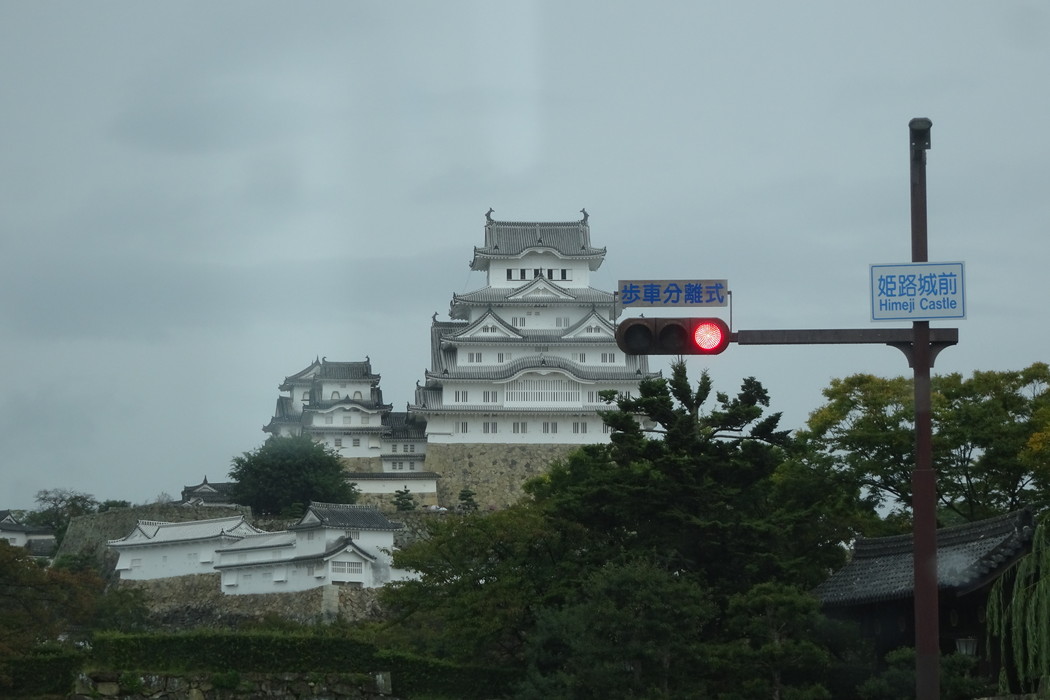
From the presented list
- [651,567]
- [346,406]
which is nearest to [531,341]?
[346,406]

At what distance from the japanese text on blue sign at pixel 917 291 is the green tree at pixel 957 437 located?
21301 mm

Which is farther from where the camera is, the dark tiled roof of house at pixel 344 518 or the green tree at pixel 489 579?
the dark tiled roof of house at pixel 344 518

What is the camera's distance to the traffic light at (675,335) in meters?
10.8

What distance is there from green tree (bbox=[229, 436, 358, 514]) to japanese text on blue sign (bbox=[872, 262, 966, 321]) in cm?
4841

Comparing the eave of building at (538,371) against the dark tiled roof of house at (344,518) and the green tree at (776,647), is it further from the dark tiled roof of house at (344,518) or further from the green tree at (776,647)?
the green tree at (776,647)

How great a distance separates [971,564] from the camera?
2164cm

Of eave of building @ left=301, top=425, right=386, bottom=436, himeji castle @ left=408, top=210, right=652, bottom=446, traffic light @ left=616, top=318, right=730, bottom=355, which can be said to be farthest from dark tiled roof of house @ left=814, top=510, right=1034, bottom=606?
eave of building @ left=301, top=425, right=386, bottom=436

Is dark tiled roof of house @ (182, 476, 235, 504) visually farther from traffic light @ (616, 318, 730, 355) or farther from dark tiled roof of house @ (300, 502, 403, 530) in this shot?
traffic light @ (616, 318, 730, 355)

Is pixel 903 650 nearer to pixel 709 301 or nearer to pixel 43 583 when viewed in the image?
pixel 709 301

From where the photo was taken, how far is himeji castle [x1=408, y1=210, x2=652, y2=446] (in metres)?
63.2

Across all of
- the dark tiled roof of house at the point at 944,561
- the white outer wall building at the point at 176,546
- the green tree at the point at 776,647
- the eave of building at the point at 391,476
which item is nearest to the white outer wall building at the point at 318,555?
the white outer wall building at the point at 176,546

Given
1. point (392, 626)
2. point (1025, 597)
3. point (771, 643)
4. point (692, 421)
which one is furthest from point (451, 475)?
point (1025, 597)

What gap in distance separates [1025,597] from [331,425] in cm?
5513

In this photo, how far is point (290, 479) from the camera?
5875 cm
